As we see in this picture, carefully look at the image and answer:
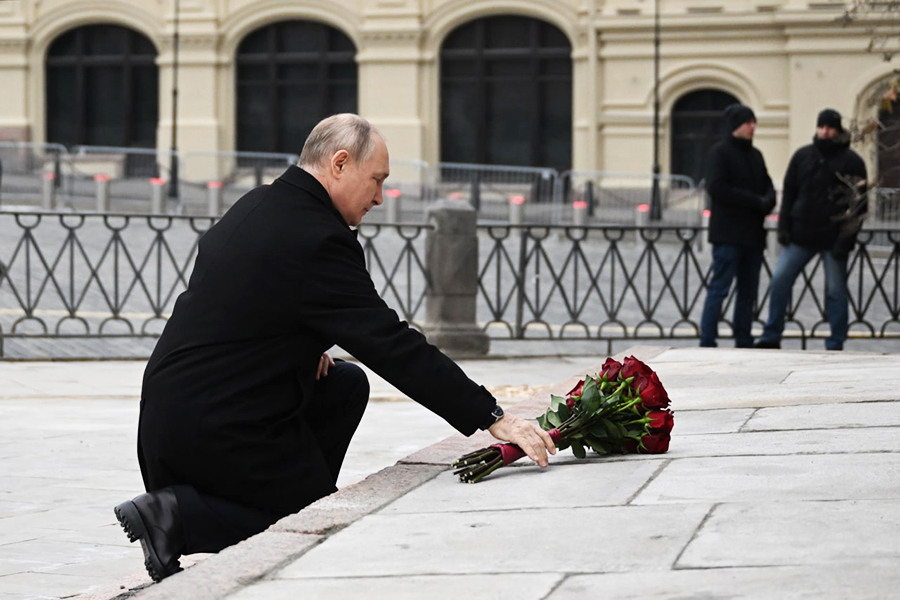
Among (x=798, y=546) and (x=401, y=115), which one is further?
(x=401, y=115)

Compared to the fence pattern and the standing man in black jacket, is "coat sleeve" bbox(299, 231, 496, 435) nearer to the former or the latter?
the standing man in black jacket

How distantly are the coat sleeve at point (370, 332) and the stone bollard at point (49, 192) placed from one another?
2587cm

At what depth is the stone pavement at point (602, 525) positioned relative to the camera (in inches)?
136

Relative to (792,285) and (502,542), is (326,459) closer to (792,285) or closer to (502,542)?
(502,542)

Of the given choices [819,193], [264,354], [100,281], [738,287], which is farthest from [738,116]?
[264,354]

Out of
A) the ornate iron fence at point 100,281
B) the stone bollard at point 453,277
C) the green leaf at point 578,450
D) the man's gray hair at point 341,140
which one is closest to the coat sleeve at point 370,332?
the man's gray hair at point 341,140

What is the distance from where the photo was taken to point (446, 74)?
114 feet

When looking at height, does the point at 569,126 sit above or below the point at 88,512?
above

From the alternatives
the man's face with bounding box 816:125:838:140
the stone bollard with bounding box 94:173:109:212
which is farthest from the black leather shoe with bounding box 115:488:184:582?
the stone bollard with bounding box 94:173:109:212

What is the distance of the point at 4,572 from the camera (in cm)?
493

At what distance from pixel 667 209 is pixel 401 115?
300 inches

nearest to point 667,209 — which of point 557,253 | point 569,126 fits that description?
point 569,126

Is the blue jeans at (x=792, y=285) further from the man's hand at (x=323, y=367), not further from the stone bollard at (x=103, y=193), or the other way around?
the stone bollard at (x=103, y=193)

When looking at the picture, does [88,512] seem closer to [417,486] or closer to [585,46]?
[417,486]
